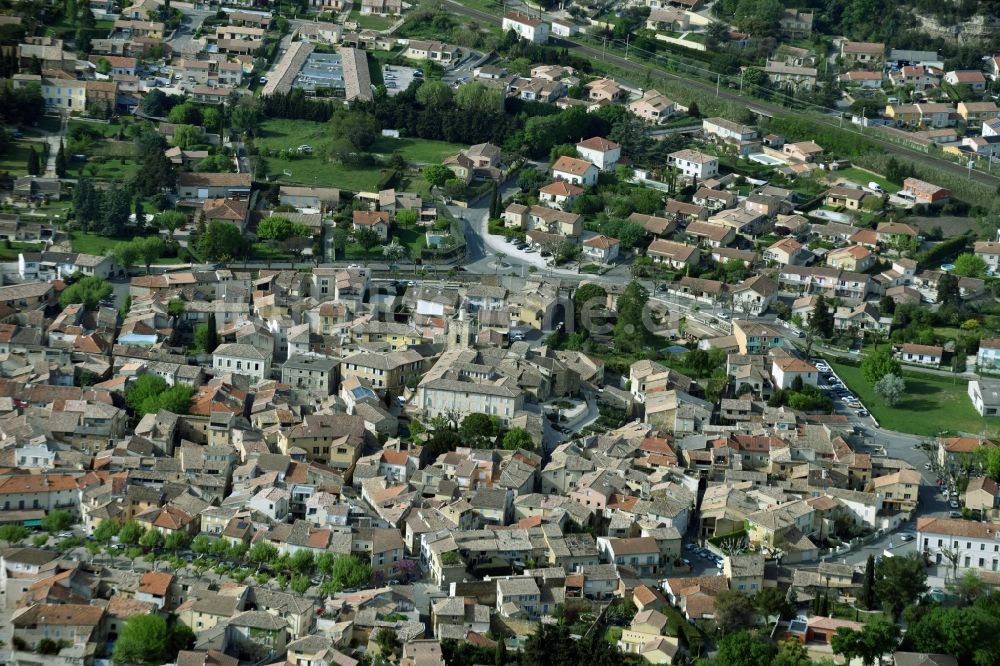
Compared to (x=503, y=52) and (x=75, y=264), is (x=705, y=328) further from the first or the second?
(x=503, y=52)

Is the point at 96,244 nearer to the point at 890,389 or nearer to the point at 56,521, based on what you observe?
the point at 56,521

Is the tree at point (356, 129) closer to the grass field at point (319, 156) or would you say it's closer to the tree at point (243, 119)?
the grass field at point (319, 156)


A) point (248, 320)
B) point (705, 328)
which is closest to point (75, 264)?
point (248, 320)

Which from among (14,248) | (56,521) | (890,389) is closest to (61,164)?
(14,248)

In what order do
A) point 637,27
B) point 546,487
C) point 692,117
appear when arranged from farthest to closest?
point 637,27
point 692,117
point 546,487

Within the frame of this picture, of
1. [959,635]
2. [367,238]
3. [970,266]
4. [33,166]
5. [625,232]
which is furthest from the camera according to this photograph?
[33,166]

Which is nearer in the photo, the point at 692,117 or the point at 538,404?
the point at 538,404

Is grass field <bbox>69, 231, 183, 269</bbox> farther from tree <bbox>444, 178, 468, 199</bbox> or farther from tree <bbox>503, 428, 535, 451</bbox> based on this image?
tree <bbox>503, 428, 535, 451</bbox>
